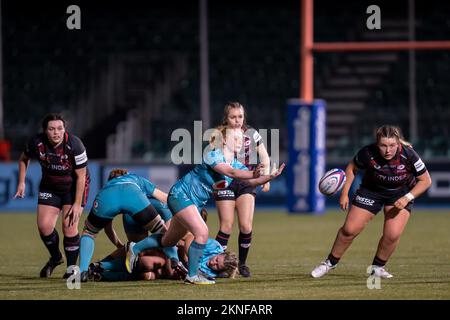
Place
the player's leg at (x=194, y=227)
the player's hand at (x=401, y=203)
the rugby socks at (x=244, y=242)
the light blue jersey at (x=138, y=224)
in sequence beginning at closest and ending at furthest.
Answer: the player's leg at (x=194, y=227) → the player's hand at (x=401, y=203) → the light blue jersey at (x=138, y=224) → the rugby socks at (x=244, y=242)

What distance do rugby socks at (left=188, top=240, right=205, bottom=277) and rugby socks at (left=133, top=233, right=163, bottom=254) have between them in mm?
433

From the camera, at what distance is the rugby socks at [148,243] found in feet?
33.3

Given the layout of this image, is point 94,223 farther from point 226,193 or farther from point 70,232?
point 226,193

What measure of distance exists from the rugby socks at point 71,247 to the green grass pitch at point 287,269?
289mm

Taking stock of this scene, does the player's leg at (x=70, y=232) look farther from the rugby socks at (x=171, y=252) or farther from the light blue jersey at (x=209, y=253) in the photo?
the light blue jersey at (x=209, y=253)

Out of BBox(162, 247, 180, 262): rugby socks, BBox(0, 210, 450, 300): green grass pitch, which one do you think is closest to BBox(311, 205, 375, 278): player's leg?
BBox(0, 210, 450, 300): green grass pitch

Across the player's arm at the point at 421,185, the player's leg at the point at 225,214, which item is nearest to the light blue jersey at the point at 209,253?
the player's leg at the point at 225,214

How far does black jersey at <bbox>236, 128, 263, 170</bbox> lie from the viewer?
34.9ft

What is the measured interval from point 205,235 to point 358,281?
1594mm

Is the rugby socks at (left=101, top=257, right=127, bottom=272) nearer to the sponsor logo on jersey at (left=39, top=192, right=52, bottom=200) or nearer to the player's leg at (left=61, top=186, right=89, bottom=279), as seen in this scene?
the player's leg at (left=61, top=186, right=89, bottom=279)

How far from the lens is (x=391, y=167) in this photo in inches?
400

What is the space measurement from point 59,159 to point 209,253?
1751mm

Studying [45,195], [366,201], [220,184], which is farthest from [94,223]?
[366,201]

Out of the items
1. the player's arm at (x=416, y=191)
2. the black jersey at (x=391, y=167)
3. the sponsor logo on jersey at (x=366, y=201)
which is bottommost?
the sponsor logo on jersey at (x=366, y=201)
